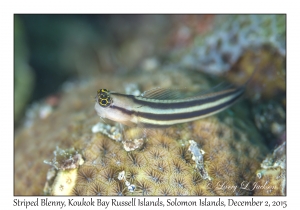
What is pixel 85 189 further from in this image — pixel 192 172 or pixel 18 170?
pixel 18 170

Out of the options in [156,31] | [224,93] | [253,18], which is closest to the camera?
[224,93]

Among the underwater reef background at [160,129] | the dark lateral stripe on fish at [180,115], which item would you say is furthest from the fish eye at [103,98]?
the underwater reef background at [160,129]

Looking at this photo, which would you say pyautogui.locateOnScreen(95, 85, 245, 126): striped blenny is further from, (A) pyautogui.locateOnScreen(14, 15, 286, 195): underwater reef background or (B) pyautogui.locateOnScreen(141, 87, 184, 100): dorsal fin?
(A) pyautogui.locateOnScreen(14, 15, 286, 195): underwater reef background

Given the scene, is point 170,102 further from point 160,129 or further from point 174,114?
point 160,129

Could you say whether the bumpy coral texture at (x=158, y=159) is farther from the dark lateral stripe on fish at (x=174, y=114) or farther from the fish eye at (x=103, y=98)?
the fish eye at (x=103, y=98)

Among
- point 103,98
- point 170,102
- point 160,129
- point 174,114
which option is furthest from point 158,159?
point 103,98

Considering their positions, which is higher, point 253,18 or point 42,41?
point 42,41

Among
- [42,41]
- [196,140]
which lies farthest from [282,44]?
[42,41]
